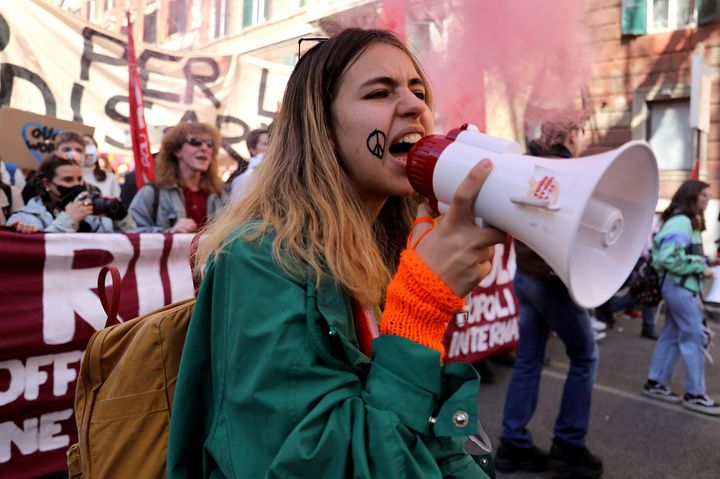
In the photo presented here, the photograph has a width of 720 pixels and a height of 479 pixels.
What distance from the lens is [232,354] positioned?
3.34 feet

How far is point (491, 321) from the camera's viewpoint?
4.97 meters

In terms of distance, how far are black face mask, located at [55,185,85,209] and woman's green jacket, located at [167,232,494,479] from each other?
2.80 metres

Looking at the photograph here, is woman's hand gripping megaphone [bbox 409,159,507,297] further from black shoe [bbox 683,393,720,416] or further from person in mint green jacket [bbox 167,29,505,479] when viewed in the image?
black shoe [bbox 683,393,720,416]

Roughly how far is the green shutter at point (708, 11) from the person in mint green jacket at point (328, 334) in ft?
38.3

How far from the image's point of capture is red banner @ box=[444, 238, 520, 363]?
4645mm

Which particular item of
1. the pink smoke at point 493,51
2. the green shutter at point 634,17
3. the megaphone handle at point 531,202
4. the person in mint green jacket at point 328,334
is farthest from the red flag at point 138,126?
the green shutter at point 634,17

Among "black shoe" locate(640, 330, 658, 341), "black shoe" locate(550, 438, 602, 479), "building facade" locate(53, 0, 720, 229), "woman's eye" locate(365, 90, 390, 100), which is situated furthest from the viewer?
"building facade" locate(53, 0, 720, 229)

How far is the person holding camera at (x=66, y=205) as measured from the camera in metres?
3.38

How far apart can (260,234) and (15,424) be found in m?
2.23

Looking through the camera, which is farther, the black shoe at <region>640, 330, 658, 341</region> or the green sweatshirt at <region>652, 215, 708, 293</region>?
the black shoe at <region>640, 330, 658, 341</region>

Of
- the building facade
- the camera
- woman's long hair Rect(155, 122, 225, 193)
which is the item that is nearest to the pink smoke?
woman's long hair Rect(155, 122, 225, 193)

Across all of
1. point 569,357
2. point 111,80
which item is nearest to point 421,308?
point 569,357

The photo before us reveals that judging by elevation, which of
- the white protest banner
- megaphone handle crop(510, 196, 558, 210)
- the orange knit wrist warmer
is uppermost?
the white protest banner

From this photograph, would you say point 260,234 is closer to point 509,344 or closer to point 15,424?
point 15,424
